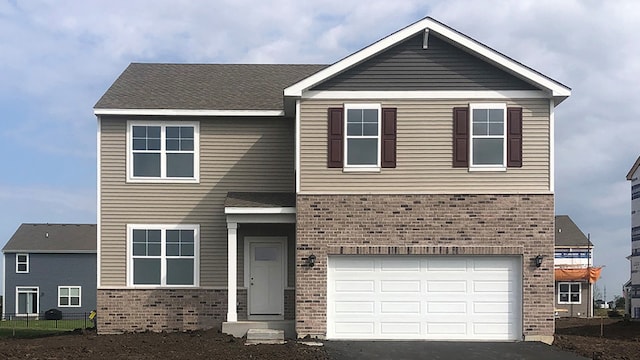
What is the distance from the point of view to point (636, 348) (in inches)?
665

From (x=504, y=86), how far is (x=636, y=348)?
6.38 m

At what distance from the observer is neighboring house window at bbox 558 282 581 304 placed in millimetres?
40622

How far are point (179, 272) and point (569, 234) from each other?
29880 mm

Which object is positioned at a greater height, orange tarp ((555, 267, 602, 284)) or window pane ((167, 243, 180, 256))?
A: window pane ((167, 243, 180, 256))

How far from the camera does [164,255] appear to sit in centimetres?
1975

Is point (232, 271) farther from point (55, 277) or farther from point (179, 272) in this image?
point (55, 277)

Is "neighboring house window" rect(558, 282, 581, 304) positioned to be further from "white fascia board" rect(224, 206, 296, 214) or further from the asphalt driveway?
"white fascia board" rect(224, 206, 296, 214)

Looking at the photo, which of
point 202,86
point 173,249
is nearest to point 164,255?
point 173,249

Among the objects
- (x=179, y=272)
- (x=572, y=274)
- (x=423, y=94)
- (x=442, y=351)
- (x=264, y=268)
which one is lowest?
(x=572, y=274)

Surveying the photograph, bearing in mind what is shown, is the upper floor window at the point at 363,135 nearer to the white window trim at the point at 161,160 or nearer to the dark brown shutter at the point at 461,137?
the dark brown shutter at the point at 461,137

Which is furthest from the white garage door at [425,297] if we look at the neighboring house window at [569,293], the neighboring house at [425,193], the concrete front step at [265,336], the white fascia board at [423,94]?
the neighboring house window at [569,293]

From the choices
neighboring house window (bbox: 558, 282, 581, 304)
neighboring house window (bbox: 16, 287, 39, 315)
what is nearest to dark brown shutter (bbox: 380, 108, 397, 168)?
Answer: neighboring house window (bbox: 558, 282, 581, 304)

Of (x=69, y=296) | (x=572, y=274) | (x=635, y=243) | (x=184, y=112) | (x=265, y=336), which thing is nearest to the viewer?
(x=265, y=336)

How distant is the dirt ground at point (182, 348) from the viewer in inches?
590
